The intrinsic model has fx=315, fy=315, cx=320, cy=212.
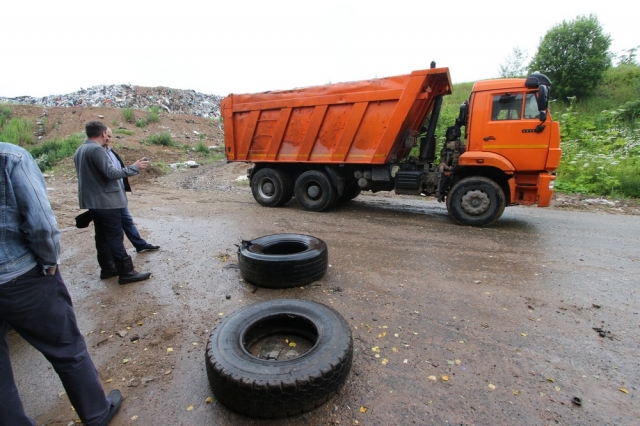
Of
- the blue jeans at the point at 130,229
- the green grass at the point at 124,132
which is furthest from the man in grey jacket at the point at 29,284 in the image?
the green grass at the point at 124,132

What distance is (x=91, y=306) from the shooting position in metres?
3.19

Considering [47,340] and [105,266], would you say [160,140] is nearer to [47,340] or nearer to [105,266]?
[105,266]

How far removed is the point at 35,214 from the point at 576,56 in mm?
18476

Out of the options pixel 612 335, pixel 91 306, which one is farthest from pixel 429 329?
pixel 91 306

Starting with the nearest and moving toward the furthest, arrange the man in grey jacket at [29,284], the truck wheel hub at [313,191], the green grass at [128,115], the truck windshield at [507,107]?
1. the man in grey jacket at [29,284]
2. the truck windshield at [507,107]
3. the truck wheel hub at [313,191]
4. the green grass at [128,115]

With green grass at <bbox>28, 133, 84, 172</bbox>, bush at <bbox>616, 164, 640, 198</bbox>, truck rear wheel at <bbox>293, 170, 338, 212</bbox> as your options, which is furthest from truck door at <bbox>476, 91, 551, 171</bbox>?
green grass at <bbox>28, 133, 84, 172</bbox>

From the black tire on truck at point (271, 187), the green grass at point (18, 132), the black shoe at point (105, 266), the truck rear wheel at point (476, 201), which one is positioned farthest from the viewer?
the green grass at point (18, 132)

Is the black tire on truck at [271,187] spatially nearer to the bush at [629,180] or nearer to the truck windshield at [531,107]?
the truck windshield at [531,107]

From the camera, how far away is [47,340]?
1.66 m

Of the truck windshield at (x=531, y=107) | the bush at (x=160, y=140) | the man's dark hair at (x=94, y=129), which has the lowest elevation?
the man's dark hair at (x=94, y=129)

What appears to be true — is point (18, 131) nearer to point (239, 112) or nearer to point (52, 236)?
point (239, 112)

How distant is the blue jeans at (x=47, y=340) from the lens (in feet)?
5.12

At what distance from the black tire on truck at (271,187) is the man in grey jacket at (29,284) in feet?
19.5

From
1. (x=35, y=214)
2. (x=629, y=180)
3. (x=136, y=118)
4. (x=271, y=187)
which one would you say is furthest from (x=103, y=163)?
(x=136, y=118)
